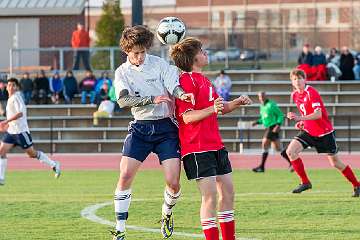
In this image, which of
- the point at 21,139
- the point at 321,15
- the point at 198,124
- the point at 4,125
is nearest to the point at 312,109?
the point at 4,125

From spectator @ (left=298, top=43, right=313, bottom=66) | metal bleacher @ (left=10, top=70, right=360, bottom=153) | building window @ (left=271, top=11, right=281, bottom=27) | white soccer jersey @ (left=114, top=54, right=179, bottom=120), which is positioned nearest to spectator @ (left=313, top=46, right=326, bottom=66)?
spectator @ (left=298, top=43, right=313, bottom=66)

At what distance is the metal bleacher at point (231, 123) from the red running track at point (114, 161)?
1.52m

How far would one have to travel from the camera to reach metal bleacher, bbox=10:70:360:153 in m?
35.2

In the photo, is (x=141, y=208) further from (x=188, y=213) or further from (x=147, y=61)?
(x=147, y=61)

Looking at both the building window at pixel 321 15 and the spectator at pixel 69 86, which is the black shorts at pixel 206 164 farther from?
the building window at pixel 321 15

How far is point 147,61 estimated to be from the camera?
1165 centimetres

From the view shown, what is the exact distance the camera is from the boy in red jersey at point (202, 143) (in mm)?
10145

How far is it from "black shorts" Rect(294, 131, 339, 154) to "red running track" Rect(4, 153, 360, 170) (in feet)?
30.2


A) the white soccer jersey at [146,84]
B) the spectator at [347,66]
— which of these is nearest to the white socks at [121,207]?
the white soccer jersey at [146,84]

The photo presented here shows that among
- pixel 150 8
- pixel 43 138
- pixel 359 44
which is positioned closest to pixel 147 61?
pixel 43 138

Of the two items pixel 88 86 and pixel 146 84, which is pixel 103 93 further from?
pixel 146 84

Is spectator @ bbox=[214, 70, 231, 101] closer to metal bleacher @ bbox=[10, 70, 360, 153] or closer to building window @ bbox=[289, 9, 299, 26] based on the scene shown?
metal bleacher @ bbox=[10, 70, 360, 153]

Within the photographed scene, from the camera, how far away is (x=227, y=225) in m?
10.3

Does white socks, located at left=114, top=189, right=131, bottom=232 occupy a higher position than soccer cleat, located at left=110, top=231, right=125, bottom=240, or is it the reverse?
white socks, located at left=114, top=189, right=131, bottom=232
